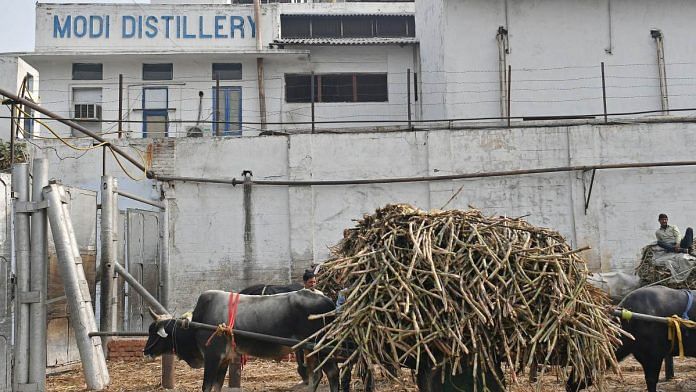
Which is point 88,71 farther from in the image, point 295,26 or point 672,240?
point 672,240

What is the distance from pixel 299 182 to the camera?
49.1 feet

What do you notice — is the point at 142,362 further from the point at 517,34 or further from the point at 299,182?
the point at 517,34

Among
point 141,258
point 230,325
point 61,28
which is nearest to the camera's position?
point 230,325

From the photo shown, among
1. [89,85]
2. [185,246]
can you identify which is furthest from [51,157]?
[89,85]

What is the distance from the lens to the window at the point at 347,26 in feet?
80.0

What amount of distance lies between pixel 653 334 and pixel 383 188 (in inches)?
301

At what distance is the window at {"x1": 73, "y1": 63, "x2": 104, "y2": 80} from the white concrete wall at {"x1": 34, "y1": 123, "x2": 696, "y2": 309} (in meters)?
8.11

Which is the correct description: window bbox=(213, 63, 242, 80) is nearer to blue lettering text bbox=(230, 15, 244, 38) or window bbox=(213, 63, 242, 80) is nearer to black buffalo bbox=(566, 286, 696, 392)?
blue lettering text bbox=(230, 15, 244, 38)

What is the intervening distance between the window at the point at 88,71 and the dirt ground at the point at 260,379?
43.2 ft

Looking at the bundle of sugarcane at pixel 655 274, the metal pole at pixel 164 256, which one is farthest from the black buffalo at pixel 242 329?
the bundle of sugarcane at pixel 655 274

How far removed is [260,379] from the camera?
10.5 meters

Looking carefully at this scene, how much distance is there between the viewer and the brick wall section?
1184cm

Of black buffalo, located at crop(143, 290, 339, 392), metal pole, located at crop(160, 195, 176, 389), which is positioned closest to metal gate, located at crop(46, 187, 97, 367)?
black buffalo, located at crop(143, 290, 339, 392)

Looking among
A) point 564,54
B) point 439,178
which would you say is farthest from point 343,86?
point 439,178
